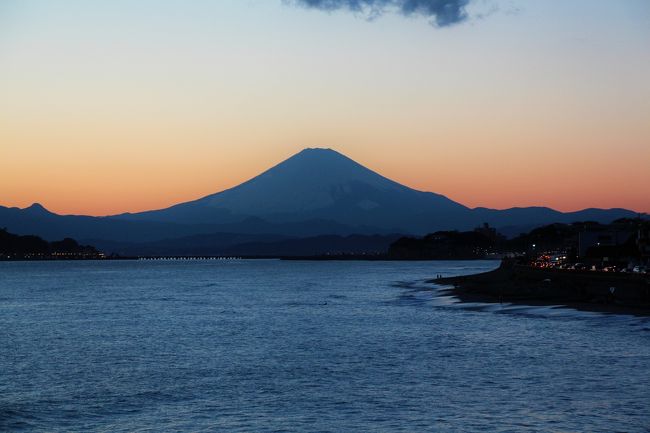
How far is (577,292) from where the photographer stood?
69750mm

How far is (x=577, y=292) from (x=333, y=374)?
42899 millimetres

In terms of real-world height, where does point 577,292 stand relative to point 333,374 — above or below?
above

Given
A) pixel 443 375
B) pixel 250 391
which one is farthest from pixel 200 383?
pixel 443 375

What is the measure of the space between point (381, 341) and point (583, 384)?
55.9 feet

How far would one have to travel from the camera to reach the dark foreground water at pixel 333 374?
24109 mm

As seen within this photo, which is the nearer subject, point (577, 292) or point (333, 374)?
point (333, 374)

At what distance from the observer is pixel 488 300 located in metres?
75.6

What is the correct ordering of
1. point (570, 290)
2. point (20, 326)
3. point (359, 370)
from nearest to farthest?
point (359, 370) → point (20, 326) → point (570, 290)

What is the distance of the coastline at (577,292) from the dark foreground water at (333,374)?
444cm

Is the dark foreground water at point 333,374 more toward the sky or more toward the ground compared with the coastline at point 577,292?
more toward the ground

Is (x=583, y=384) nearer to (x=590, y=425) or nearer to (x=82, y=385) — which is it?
(x=590, y=425)

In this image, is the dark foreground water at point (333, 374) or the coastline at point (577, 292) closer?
the dark foreground water at point (333, 374)

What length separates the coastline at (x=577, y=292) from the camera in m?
58.4

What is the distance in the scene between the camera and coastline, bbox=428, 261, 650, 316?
192ft
